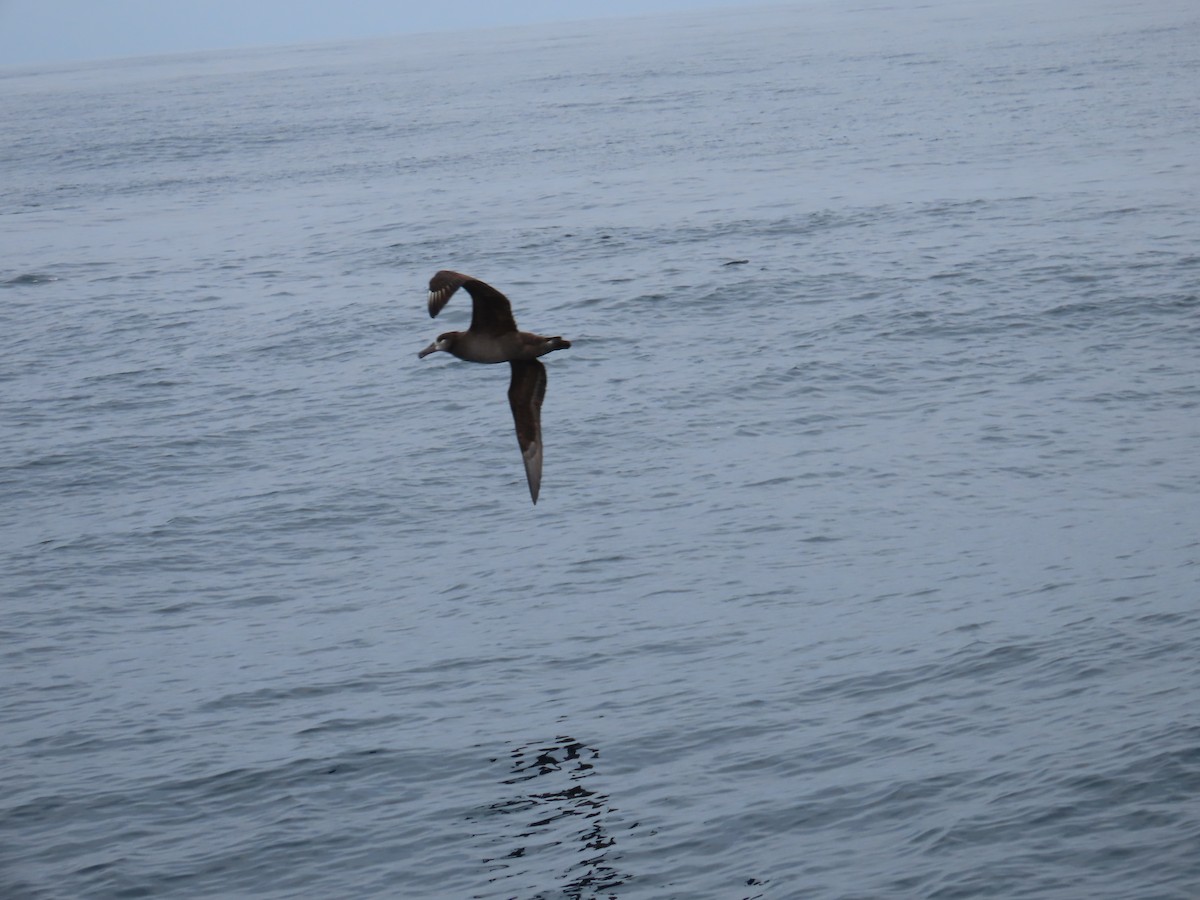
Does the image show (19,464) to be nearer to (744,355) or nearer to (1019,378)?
(744,355)

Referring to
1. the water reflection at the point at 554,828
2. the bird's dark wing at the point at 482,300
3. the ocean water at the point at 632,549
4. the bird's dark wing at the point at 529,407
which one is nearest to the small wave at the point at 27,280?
the ocean water at the point at 632,549

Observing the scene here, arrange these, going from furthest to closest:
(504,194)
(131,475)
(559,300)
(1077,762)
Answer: (504,194) → (559,300) → (131,475) → (1077,762)

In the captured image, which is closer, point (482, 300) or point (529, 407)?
point (482, 300)

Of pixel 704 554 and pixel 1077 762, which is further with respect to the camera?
pixel 704 554

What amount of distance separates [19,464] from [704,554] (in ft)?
39.5

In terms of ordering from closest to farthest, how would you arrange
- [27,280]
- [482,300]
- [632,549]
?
[482,300]
[632,549]
[27,280]

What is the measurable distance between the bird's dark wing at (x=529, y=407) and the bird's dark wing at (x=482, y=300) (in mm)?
898

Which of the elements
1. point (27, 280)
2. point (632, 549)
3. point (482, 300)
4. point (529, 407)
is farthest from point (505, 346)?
point (27, 280)

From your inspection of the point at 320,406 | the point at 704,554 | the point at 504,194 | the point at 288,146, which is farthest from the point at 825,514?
the point at 288,146

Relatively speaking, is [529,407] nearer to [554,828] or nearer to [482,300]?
[482,300]

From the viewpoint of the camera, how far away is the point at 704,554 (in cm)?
1927

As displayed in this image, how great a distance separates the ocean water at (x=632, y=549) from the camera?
43.8ft

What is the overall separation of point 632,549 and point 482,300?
7092mm

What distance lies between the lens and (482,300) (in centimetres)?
1316
